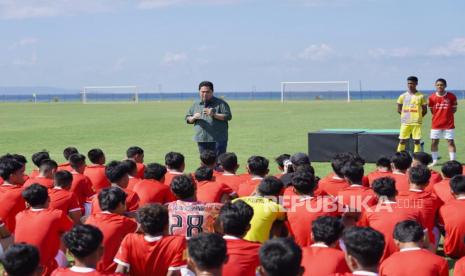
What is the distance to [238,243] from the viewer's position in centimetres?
530

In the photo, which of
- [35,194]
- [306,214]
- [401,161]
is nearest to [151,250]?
[35,194]

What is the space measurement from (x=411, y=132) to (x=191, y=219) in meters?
9.95

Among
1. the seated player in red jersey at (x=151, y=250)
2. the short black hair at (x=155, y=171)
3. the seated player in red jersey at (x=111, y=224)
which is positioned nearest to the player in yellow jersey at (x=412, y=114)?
the short black hair at (x=155, y=171)

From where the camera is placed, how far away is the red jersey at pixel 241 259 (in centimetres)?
513

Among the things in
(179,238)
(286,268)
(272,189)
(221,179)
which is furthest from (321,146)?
(286,268)

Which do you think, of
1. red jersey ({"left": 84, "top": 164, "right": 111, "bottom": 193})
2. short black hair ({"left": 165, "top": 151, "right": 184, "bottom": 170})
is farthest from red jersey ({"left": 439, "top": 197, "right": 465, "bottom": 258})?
red jersey ({"left": 84, "top": 164, "right": 111, "bottom": 193})

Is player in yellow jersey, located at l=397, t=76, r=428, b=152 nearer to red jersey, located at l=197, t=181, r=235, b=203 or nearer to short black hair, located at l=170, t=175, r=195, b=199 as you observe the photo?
red jersey, located at l=197, t=181, r=235, b=203

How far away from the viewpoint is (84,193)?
8.96 metres

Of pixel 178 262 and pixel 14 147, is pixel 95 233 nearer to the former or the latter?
pixel 178 262

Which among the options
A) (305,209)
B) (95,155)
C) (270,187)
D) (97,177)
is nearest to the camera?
(305,209)

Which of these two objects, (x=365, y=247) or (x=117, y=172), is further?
(x=117, y=172)

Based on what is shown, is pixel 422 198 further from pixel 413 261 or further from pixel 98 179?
pixel 98 179

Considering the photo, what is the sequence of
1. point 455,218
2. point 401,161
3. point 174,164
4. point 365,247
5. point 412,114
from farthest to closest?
point 412,114, point 174,164, point 401,161, point 455,218, point 365,247

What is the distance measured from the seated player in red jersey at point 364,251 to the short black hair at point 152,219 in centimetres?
162
